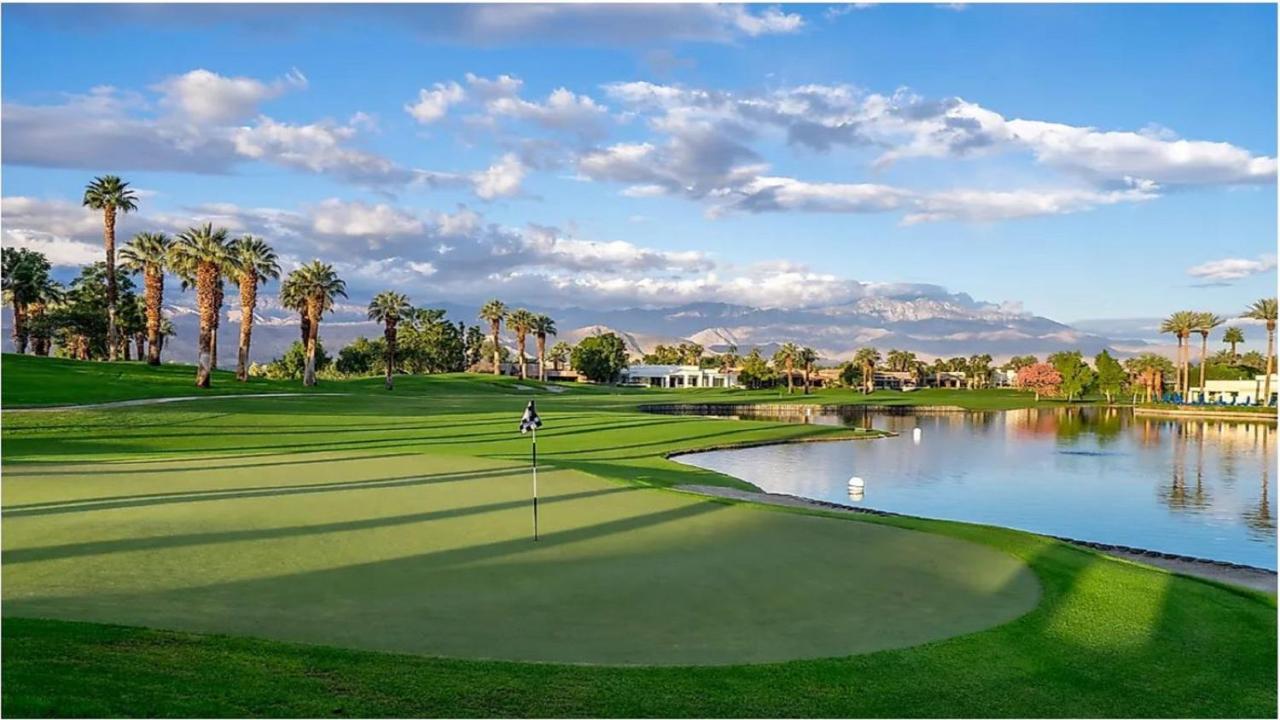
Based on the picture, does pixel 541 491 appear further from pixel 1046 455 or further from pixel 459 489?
pixel 1046 455

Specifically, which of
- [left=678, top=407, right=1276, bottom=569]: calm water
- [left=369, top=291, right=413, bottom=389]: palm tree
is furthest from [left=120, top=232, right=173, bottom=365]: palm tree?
[left=678, top=407, right=1276, bottom=569]: calm water

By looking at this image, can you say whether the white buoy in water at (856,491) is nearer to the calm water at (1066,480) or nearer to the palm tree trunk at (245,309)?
the calm water at (1066,480)

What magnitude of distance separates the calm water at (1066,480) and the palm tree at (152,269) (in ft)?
188

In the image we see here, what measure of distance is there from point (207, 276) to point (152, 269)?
56.2 feet

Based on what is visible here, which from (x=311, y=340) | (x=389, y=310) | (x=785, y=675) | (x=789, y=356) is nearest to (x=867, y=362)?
(x=789, y=356)

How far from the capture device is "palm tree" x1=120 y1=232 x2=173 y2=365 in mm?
80750

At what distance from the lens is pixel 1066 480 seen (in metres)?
42.0

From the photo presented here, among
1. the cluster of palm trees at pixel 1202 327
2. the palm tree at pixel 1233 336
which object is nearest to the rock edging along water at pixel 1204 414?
the cluster of palm trees at pixel 1202 327

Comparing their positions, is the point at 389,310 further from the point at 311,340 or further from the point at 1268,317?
the point at 1268,317

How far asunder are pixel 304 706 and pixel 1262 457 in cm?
6017

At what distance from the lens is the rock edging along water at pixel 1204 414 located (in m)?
98.1

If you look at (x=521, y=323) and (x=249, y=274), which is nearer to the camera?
(x=249, y=274)

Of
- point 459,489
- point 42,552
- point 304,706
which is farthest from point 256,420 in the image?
point 304,706

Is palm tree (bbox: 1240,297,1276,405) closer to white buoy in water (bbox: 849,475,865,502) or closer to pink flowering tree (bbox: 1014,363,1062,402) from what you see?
pink flowering tree (bbox: 1014,363,1062,402)
